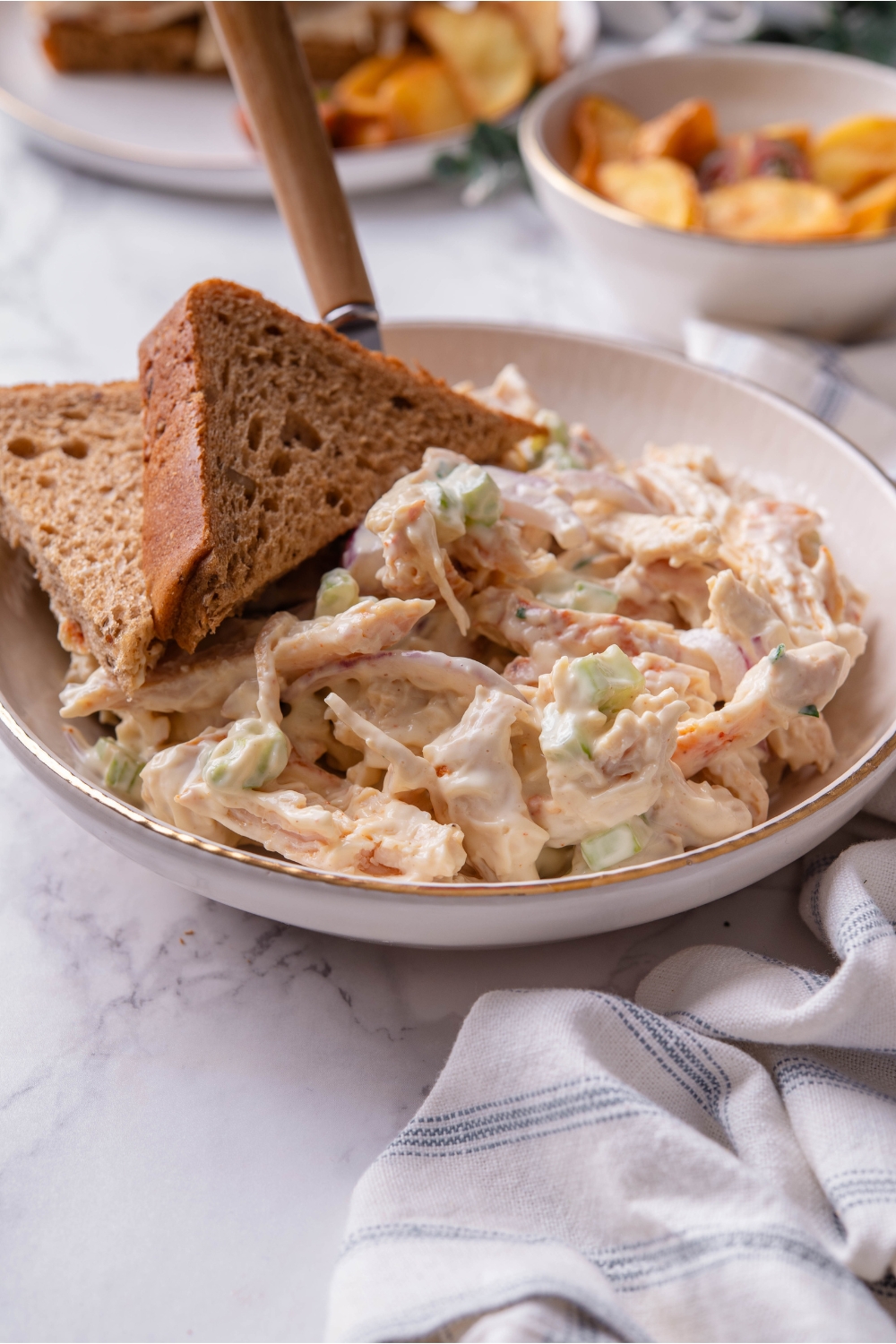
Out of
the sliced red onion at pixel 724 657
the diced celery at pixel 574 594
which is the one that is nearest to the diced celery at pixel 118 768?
the diced celery at pixel 574 594

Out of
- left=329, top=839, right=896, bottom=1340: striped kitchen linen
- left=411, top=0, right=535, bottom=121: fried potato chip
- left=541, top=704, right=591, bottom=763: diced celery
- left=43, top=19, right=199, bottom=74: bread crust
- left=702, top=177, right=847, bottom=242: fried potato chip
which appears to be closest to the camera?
left=329, top=839, right=896, bottom=1340: striped kitchen linen

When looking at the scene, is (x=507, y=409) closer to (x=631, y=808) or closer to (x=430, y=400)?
(x=430, y=400)

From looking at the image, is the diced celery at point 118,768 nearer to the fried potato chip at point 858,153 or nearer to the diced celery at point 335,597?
the diced celery at point 335,597

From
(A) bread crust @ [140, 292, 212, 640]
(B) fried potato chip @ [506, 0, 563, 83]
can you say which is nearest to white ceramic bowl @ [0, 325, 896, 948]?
(A) bread crust @ [140, 292, 212, 640]

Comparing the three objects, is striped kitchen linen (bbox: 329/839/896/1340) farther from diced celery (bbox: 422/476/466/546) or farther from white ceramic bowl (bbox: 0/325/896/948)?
diced celery (bbox: 422/476/466/546)

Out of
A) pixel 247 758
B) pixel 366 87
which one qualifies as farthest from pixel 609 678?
pixel 366 87

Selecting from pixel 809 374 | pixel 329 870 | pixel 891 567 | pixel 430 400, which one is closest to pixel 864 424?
pixel 809 374
